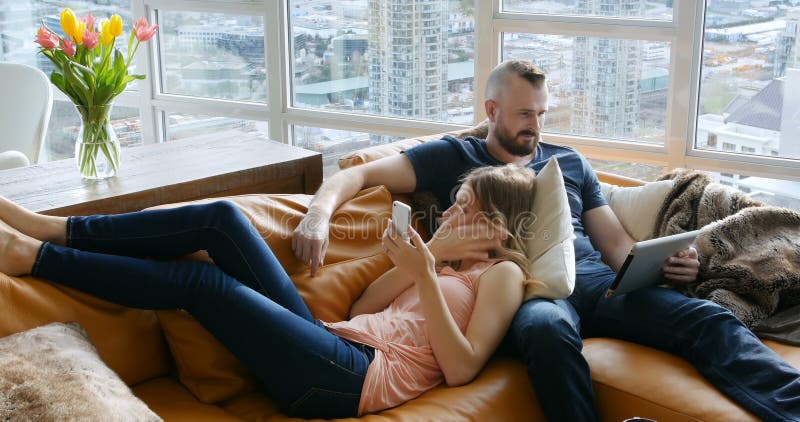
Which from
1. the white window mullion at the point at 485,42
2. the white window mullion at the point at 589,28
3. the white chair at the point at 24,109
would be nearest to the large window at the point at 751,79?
the white window mullion at the point at 589,28

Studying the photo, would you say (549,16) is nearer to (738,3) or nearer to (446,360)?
(738,3)

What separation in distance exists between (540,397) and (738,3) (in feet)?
6.20

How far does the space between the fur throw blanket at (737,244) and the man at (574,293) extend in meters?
0.08

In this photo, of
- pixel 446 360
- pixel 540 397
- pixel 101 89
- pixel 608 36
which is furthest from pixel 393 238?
pixel 608 36

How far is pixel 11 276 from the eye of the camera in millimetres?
1895

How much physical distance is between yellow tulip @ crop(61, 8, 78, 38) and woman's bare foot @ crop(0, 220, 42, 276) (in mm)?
762

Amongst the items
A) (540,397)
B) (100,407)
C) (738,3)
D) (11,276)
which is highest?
(738,3)

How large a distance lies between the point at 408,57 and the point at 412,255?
2088mm

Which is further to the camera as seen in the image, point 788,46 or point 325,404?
point 788,46

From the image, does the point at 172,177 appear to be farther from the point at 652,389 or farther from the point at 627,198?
the point at 652,389

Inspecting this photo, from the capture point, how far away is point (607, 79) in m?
3.49

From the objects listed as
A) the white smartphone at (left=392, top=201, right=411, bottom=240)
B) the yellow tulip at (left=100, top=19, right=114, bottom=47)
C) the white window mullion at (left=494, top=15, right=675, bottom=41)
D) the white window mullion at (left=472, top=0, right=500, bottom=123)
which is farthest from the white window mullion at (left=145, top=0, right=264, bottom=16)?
the white smartphone at (left=392, top=201, right=411, bottom=240)

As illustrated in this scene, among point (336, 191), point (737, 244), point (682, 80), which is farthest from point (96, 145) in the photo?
point (682, 80)

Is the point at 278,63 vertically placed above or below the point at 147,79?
above
